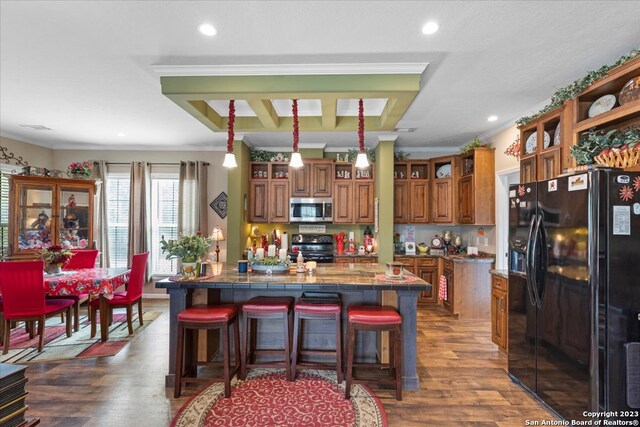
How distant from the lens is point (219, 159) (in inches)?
229

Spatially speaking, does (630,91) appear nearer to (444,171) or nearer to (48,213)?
(444,171)

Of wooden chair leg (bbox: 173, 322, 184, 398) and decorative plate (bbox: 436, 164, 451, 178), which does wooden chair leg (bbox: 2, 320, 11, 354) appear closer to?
wooden chair leg (bbox: 173, 322, 184, 398)

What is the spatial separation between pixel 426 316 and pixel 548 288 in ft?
8.46

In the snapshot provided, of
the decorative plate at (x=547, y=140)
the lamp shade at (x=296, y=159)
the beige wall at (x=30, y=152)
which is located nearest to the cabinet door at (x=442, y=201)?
the decorative plate at (x=547, y=140)

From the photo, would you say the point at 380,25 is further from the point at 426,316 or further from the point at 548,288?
the point at 426,316

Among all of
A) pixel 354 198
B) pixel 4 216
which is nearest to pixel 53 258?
pixel 4 216

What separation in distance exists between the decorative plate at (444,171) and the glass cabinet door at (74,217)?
19.6 ft

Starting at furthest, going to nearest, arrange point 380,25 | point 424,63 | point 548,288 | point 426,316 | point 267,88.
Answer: point 426,316, point 267,88, point 424,63, point 548,288, point 380,25

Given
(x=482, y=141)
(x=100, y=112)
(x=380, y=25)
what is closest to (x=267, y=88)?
(x=380, y=25)

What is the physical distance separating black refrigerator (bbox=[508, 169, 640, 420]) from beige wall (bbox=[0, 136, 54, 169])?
288 inches

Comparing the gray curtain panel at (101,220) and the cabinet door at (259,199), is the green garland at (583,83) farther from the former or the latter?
the gray curtain panel at (101,220)

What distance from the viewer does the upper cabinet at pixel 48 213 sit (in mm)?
4590

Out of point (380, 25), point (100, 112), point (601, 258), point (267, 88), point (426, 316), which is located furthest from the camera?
point (426, 316)

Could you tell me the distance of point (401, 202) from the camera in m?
5.58
